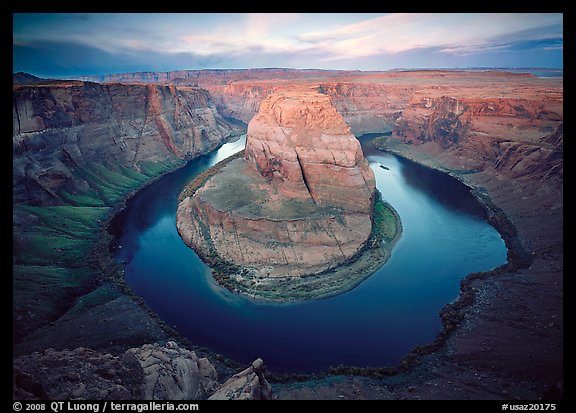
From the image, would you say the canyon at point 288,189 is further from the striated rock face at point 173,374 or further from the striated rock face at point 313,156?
the striated rock face at point 173,374

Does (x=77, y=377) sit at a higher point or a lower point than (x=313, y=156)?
lower

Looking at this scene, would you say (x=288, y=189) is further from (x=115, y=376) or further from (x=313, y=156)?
(x=115, y=376)

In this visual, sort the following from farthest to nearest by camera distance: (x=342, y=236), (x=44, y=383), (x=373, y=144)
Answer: (x=373, y=144) < (x=342, y=236) < (x=44, y=383)

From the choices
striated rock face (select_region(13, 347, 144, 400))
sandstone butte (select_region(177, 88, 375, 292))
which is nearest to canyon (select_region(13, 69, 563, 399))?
sandstone butte (select_region(177, 88, 375, 292))

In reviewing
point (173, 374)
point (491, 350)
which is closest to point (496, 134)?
point (491, 350)

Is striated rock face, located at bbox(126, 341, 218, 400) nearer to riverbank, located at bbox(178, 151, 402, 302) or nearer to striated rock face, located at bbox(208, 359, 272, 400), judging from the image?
striated rock face, located at bbox(208, 359, 272, 400)

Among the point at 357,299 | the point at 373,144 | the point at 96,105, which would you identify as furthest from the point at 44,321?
the point at 373,144
